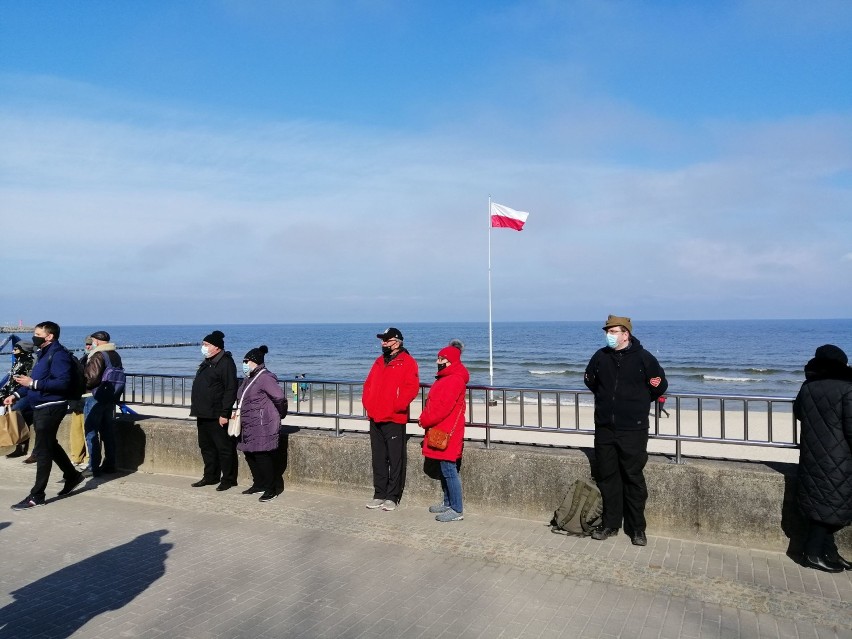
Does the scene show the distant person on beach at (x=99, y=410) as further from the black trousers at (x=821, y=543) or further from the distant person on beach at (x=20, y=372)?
Answer: the black trousers at (x=821, y=543)

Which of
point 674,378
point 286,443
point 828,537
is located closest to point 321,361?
Result: point 674,378

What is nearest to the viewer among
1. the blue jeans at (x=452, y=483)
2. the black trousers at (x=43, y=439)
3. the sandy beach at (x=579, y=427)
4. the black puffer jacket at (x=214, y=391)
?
the blue jeans at (x=452, y=483)

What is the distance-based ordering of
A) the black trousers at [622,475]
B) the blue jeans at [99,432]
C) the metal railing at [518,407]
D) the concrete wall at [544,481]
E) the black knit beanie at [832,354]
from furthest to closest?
the blue jeans at [99,432] < the metal railing at [518,407] < the black trousers at [622,475] < the concrete wall at [544,481] < the black knit beanie at [832,354]

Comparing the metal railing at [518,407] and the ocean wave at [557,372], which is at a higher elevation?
the metal railing at [518,407]

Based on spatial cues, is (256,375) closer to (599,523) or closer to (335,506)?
(335,506)

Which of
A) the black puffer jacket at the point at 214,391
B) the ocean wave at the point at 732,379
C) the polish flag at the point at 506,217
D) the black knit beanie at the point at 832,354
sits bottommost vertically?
the ocean wave at the point at 732,379

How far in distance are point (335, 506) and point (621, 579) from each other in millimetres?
3165

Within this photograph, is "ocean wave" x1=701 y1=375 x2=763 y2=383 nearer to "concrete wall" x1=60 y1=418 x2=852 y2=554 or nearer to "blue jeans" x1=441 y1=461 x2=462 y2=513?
"concrete wall" x1=60 y1=418 x2=852 y2=554

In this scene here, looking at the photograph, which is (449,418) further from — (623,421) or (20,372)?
(20,372)

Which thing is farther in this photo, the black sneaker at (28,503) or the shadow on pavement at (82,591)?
the black sneaker at (28,503)

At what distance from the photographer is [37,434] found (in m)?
7.16

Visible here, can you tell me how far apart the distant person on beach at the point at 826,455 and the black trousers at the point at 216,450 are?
18.7ft

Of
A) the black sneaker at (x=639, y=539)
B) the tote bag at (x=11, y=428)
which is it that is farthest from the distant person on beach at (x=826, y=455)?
the tote bag at (x=11, y=428)

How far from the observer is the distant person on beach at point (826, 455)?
4742mm
